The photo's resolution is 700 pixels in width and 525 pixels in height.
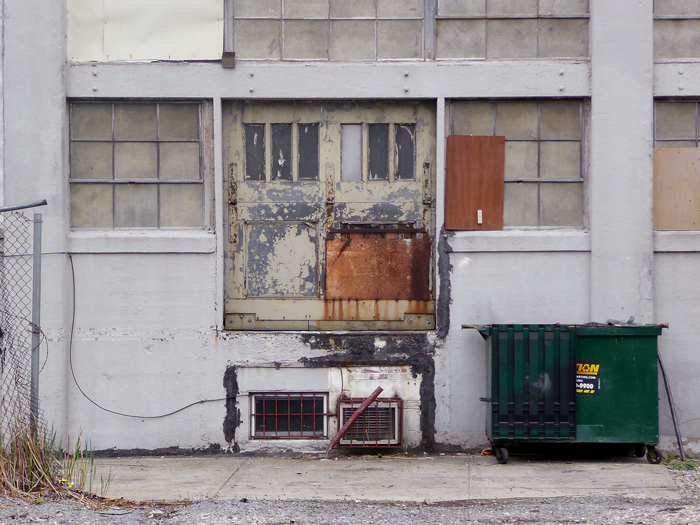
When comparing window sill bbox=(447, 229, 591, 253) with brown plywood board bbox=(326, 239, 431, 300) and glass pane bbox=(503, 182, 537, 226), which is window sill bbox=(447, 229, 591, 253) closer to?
glass pane bbox=(503, 182, 537, 226)

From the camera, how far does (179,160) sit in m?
8.42

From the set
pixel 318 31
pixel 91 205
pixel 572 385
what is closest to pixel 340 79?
pixel 318 31

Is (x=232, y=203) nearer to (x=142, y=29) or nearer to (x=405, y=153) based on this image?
(x=405, y=153)

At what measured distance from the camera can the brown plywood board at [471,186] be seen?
8.33m

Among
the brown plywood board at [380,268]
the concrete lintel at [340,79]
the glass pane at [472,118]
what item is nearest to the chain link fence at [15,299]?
the concrete lintel at [340,79]

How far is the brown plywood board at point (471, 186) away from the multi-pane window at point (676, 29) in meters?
2.03

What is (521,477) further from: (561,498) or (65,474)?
(65,474)

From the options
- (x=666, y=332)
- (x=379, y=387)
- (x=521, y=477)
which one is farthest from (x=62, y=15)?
(x=666, y=332)

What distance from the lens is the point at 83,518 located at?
5988mm

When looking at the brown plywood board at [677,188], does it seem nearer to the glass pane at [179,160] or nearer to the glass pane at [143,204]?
the glass pane at [179,160]

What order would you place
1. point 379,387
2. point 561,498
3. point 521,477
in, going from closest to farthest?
point 561,498 < point 521,477 < point 379,387

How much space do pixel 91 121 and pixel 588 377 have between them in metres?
5.45

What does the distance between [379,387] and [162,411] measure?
2161 millimetres

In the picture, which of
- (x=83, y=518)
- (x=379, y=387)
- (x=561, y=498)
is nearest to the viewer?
(x=83, y=518)
